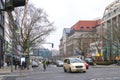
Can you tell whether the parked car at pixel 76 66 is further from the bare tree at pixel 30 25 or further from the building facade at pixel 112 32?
the building facade at pixel 112 32

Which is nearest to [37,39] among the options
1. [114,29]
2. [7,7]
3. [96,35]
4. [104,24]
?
[114,29]

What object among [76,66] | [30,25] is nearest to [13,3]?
[76,66]

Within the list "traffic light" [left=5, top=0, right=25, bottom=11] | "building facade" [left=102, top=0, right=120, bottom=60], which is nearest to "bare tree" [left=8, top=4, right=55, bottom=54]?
"building facade" [left=102, top=0, right=120, bottom=60]

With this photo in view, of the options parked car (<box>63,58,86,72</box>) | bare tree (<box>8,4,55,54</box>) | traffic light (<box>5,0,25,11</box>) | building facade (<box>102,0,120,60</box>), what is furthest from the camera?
building facade (<box>102,0,120,60</box>)

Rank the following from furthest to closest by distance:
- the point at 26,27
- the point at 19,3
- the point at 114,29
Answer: the point at 114,29
the point at 26,27
the point at 19,3

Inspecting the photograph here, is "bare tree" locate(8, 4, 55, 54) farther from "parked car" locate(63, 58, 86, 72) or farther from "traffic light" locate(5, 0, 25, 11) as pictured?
"traffic light" locate(5, 0, 25, 11)

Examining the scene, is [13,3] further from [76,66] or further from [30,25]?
[30,25]

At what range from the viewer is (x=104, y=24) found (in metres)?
132

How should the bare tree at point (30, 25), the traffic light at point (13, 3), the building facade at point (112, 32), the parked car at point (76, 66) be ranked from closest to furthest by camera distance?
the traffic light at point (13, 3), the parked car at point (76, 66), the bare tree at point (30, 25), the building facade at point (112, 32)

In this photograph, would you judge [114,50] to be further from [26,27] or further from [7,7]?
[7,7]

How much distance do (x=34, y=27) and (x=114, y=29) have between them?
25.9 meters

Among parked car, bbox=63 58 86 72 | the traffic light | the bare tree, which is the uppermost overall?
the bare tree

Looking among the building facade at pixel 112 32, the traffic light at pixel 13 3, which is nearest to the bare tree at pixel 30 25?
the building facade at pixel 112 32

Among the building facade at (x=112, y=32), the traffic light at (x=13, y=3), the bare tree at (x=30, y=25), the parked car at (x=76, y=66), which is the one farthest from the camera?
the building facade at (x=112, y=32)
